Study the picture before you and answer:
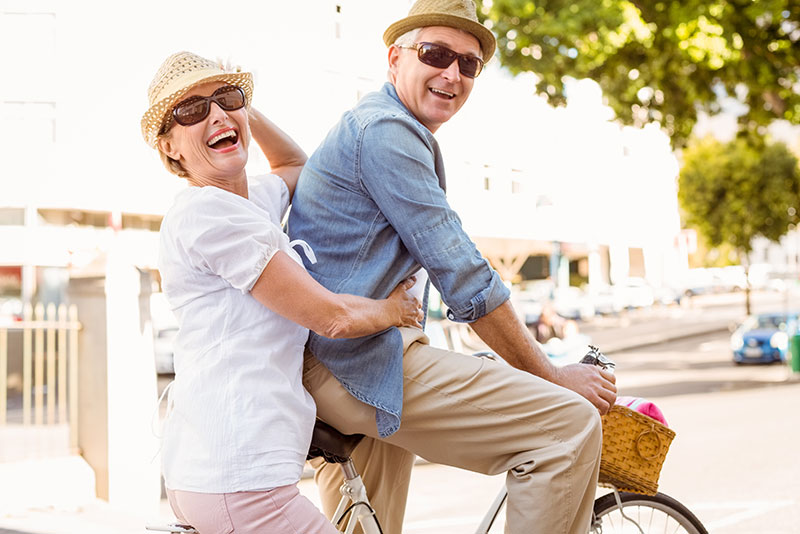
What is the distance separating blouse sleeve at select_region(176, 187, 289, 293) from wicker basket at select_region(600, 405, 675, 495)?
3.67 feet

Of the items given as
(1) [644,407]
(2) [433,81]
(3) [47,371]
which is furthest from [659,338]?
(2) [433,81]

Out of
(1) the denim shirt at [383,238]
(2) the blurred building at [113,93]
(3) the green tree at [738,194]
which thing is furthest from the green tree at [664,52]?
(3) the green tree at [738,194]

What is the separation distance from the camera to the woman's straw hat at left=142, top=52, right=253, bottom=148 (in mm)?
2418

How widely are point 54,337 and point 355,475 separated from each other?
227 inches

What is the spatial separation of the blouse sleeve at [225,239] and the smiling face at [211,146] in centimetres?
13

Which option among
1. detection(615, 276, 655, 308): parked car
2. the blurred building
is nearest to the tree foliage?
detection(615, 276, 655, 308): parked car

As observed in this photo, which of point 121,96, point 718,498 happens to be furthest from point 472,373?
point 121,96

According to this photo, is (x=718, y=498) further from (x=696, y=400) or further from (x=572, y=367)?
(x=696, y=400)

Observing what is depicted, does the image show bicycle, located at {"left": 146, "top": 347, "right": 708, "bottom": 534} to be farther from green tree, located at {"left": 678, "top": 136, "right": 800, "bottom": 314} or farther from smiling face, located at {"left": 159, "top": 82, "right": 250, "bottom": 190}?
green tree, located at {"left": 678, "top": 136, "right": 800, "bottom": 314}

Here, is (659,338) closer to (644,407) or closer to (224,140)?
(644,407)

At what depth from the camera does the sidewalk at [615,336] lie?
6.50 meters

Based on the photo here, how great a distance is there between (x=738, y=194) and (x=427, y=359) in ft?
141

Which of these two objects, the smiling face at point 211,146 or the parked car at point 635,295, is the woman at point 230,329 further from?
the parked car at point 635,295

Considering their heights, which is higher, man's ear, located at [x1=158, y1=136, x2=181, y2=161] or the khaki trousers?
man's ear, located at [x1=158, y1=136, x2=181, y2=161]
